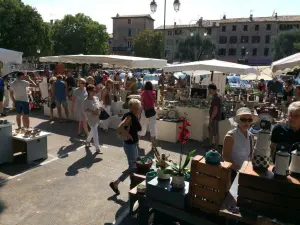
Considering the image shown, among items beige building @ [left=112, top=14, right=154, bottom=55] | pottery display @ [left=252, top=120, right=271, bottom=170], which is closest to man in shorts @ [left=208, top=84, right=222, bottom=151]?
pottery display @ [left=252, top=120, right=271, bottom=170]

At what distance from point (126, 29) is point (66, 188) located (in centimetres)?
6941

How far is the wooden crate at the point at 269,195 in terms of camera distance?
7.52 feet

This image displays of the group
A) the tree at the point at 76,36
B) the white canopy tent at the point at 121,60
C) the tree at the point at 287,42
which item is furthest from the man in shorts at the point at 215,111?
the tree at the point at 287,42

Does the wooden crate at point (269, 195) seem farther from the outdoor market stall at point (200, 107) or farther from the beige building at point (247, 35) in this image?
the beige building at point (247, 35)

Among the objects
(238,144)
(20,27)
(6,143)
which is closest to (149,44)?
(20,27)

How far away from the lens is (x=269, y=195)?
2.38 m

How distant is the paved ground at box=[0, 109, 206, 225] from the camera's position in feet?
12.9

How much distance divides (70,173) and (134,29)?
67.8 metres

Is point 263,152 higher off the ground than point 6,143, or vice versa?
point 263,152

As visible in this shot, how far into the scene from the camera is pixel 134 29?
69.6 metres

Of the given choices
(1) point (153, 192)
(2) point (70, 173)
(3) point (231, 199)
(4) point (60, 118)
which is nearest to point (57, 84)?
(4) point (60, 118)

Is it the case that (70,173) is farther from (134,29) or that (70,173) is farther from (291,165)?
(134,29)

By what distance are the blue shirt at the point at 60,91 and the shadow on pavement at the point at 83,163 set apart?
331 centimetres

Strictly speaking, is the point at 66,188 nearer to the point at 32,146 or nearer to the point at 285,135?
the point at 32,146
